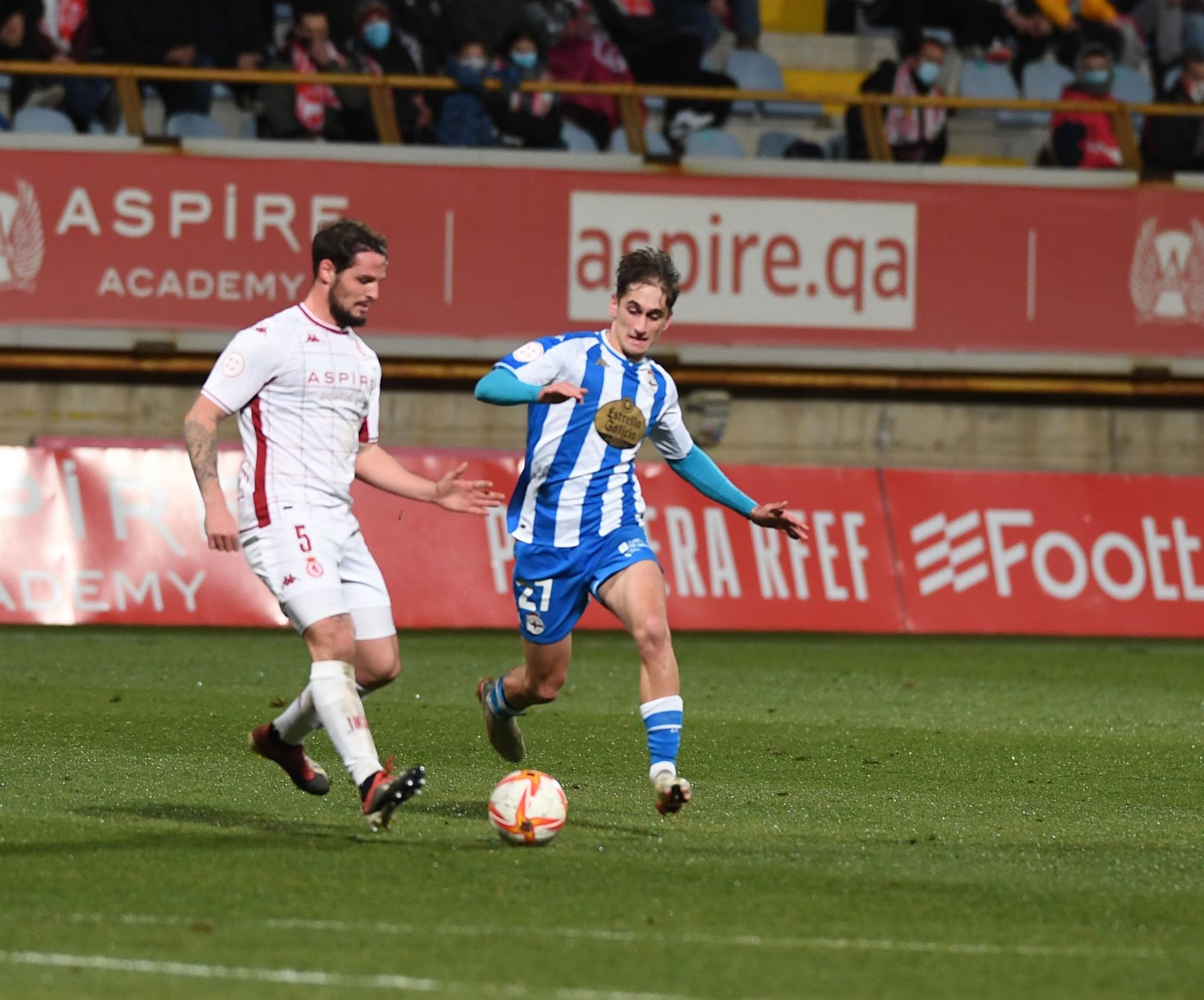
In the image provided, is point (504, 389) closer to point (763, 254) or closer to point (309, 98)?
point (309, 98)

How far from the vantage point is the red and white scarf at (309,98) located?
1914cm

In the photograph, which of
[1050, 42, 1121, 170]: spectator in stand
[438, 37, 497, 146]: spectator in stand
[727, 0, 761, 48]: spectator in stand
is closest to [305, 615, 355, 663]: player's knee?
[438, 37, 497, 146]: spectator in stand

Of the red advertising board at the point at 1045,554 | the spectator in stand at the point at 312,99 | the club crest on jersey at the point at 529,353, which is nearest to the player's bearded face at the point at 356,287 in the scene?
the club crest on jersey at the point at 529,353

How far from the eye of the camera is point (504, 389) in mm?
7844

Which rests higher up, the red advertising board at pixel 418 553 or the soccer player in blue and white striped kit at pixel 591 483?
the soccer player in blue and white striped kit at pixel 591 483

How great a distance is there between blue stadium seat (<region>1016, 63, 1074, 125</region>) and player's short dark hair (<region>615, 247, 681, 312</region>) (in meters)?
14.7

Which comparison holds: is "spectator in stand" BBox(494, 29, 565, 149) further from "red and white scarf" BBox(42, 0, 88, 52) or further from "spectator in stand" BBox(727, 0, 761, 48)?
"red and white scarf" BBox(42, 0, 88, 52)

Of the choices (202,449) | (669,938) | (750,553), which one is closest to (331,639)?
(202,449)

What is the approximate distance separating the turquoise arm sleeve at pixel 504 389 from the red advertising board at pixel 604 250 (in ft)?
37.2

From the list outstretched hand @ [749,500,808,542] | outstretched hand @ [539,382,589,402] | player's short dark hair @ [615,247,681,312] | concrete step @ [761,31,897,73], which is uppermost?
concrete step @ [761,31,897,73]

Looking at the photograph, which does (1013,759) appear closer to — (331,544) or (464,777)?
(464,777)

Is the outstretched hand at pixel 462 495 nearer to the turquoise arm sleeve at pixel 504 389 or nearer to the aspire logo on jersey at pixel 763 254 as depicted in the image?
the turquoise arm sleeve at pixel 504 389

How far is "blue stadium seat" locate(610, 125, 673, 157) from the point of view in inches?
774

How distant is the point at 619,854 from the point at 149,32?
1346 cm
